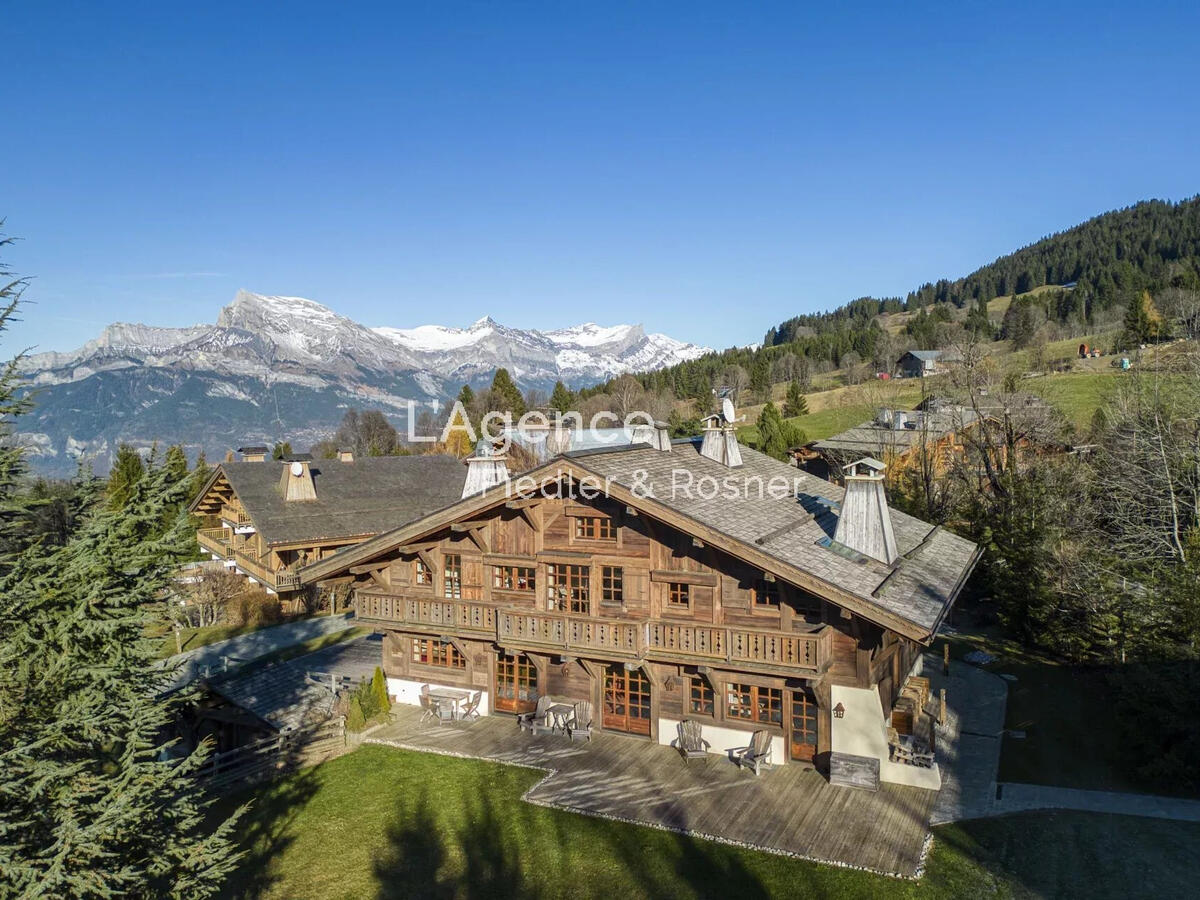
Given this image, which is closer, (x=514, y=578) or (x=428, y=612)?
(x=514, y=578)

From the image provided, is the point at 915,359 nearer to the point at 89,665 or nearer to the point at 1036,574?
the point at 1036,574

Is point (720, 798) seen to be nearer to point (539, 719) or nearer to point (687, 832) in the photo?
point (687, 832)

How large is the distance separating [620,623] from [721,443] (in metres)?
9.90

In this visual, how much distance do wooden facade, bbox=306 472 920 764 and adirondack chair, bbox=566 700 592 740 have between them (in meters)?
0.29

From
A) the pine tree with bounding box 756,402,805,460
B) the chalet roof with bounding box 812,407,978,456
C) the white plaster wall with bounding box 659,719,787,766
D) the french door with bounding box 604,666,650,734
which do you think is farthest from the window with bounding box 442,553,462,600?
the pine tree with bounding box 756,402,805,460

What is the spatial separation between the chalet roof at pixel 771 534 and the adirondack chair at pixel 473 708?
4904 millimetres

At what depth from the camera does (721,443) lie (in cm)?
2677

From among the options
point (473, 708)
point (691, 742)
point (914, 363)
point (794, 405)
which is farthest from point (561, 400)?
point (691, 742)

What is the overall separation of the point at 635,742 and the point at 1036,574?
15.3m

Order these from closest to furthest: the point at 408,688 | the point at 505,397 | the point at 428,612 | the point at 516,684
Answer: the point at 428,612 < the point at 516,684 < the point at 408,688 < the point at 505,397

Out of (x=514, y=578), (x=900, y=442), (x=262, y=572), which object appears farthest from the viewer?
(x=900, y=442)

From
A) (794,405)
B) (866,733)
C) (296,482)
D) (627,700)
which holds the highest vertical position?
A: (794,405)

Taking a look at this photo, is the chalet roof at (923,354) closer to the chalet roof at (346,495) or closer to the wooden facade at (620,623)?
the chalet roof at (346,495)

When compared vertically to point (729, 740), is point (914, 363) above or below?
above
